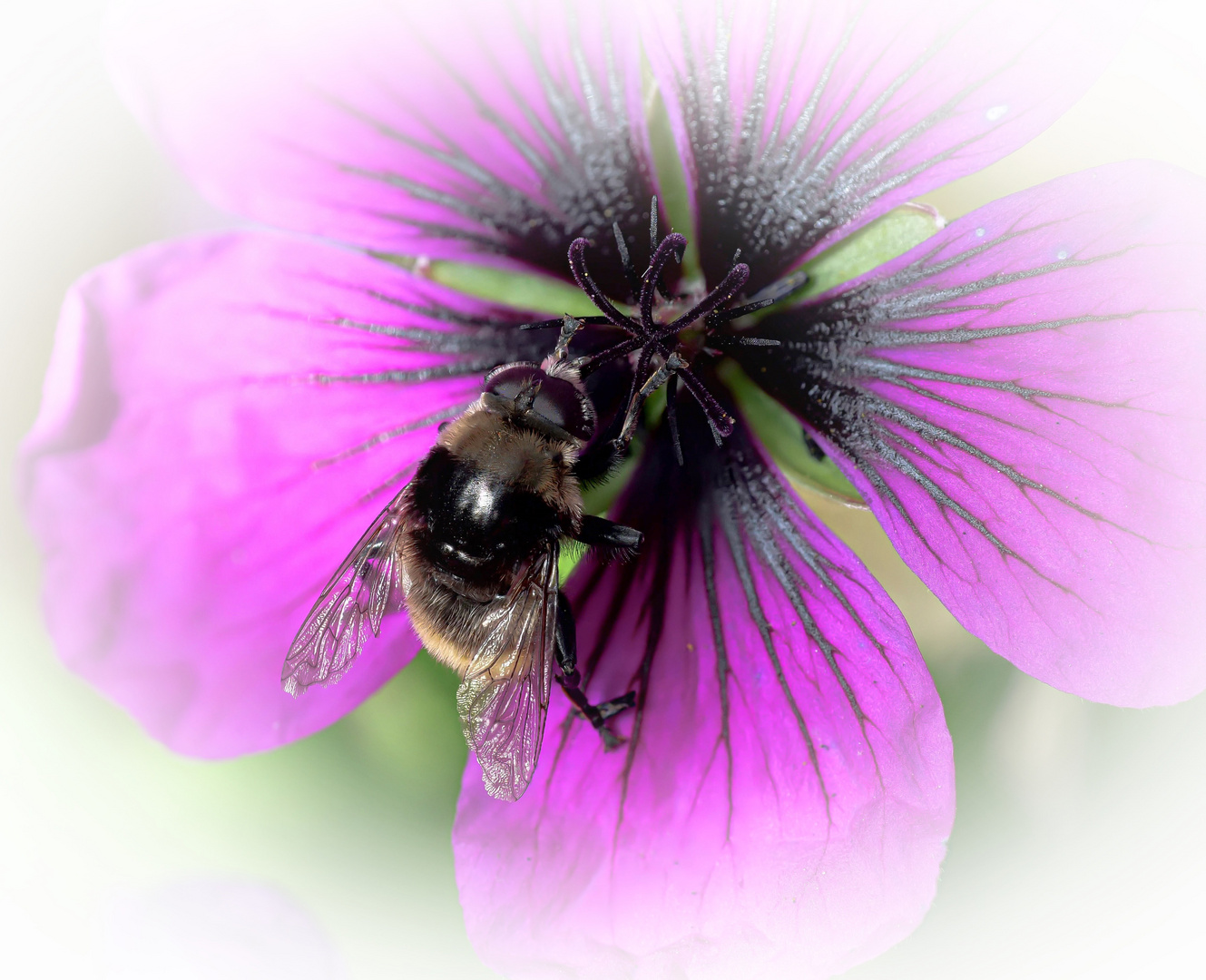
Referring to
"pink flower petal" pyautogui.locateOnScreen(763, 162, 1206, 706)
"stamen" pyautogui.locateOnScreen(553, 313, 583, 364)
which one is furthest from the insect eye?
"pink flower petal" pyautogui.locateOnScreen(763, 162, 1206, 706)

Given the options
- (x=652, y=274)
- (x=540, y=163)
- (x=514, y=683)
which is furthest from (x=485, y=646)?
(x=540, y=163)

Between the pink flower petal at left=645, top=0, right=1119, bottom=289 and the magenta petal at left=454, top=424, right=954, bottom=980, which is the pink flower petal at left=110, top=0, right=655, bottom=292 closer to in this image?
the pink flower petal at left=645, top=0, right=1119, bottom=289

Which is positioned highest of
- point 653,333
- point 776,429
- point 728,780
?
point 653,333

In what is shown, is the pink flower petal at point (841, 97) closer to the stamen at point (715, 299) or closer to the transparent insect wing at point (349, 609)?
the stamen at point (715, 299)

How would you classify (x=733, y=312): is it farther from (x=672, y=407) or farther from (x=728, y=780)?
(x=728, y=780)

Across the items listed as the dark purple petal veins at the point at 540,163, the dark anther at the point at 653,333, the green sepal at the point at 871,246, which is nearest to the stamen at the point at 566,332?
the dark anther at the point at 653,333
